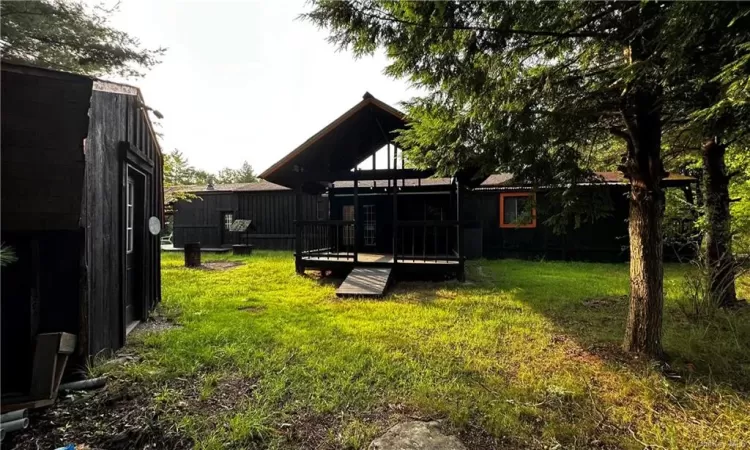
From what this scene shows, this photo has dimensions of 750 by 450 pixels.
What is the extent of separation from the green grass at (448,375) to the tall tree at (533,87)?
29.8 inches

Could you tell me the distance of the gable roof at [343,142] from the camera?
7.66 meters

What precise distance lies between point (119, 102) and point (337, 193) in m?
8.24

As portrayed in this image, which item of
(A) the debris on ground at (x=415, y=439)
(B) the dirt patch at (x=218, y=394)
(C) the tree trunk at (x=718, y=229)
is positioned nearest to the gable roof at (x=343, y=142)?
(C) the tree trunk at (x=718, y=229)

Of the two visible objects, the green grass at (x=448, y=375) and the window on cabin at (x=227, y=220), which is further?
the window on cabin at (x=227, y=220)

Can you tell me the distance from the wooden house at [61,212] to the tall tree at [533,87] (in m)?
2.18

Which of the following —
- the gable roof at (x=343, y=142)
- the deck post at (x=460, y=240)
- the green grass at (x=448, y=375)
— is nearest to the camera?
the green grass at (x=448, y=375)

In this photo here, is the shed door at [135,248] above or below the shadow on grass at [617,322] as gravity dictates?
above

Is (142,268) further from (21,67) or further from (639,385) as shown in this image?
(639,385)

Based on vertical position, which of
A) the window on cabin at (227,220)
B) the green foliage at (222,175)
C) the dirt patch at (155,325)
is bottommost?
the dirt patch at (155,325)

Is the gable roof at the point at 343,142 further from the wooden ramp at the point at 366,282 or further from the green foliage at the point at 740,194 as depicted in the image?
the green foliage at the point at 740,194

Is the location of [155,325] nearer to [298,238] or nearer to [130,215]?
[130,215]

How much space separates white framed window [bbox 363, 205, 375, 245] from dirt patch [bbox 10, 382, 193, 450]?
934 centimetres

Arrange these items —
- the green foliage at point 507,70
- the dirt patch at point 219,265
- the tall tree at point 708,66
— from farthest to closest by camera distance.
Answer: the dirt patch at point 219,265 < the green foliage at point 507,70 < the tall tree at point 708,66

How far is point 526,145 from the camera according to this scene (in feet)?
10.5
